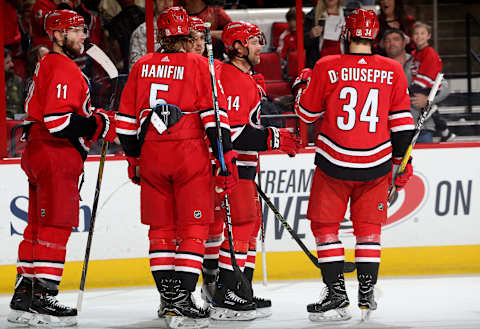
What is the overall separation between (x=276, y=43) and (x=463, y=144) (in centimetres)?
151

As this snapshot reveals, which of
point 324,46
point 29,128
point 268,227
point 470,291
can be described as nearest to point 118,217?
point 268,227

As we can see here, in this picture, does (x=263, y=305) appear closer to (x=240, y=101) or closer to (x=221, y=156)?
(x=221, y=156)

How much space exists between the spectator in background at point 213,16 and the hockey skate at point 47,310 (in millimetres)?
2247

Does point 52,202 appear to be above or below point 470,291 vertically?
above

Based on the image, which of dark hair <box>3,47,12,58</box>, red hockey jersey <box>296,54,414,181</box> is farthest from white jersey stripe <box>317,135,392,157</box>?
dark hair <box>3,47,12,58</box>

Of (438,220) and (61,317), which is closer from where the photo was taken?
(61,317)

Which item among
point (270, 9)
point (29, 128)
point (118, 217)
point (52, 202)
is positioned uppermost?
point (270, 9)

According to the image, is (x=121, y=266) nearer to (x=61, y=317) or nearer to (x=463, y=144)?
(x=61, y=317)

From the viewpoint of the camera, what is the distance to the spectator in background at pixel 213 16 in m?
6.04

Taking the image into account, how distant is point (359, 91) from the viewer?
427 cm

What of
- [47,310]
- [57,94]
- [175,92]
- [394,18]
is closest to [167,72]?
[175,92]

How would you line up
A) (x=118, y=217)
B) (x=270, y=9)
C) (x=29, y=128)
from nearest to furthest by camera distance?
(x=29, y=128), (x=118, y=217), (x=270, y=9)

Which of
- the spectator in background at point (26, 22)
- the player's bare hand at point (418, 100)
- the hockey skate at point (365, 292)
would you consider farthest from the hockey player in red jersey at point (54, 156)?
the player's bare hand at point (418, 100)

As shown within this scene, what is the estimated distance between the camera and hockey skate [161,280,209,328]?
13.6 ft
